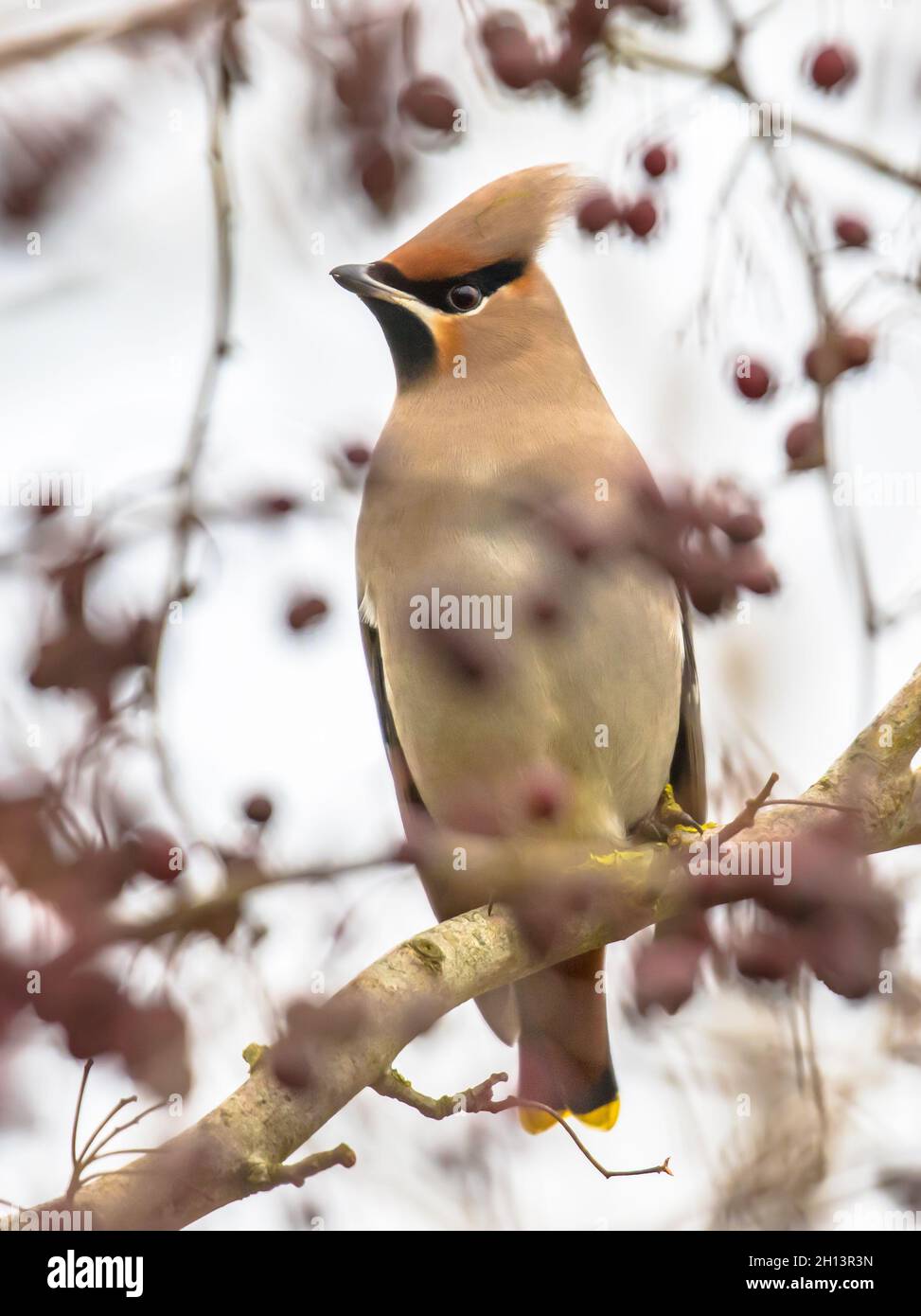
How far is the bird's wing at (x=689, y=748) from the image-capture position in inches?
138

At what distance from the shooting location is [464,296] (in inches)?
137

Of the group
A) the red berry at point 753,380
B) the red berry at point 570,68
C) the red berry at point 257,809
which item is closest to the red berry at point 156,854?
the red berry at point 257,809

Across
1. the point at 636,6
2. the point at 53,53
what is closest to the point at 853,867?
the point at 636,6

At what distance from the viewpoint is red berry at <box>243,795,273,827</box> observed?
1.67 m

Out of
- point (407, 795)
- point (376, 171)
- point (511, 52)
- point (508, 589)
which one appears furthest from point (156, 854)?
point (407, 795)

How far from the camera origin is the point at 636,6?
2021 millimetres

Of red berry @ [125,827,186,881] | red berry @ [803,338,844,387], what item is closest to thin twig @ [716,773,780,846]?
red berry @ [803,338,844,387]

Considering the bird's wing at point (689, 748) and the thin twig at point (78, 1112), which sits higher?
the bird's wing at point (689, 748)

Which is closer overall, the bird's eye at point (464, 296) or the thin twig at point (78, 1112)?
the thin twig at point (78, 1112)

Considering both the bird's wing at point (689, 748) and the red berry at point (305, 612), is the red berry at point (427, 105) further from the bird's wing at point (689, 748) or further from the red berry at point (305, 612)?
the bird's wing at point (689, 748)

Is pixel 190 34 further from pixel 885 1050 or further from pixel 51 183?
pixel 885 1050

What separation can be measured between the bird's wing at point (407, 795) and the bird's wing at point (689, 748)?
61 cm

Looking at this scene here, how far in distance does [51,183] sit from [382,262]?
5.66 ft

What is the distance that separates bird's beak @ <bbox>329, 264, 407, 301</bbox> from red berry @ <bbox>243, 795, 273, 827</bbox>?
1.83 meters
